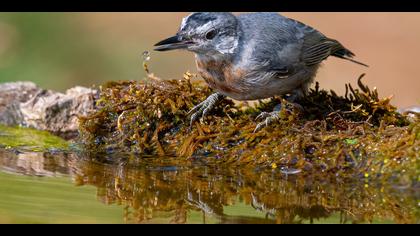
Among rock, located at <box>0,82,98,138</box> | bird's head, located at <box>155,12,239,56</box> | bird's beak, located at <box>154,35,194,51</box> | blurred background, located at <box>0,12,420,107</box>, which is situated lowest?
rock, located at <box>0,82,98,138</box>

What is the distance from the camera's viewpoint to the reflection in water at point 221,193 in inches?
213

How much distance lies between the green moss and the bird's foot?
5.63 feet

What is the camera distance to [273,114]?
7.06 m

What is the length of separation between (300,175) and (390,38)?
32.0ft

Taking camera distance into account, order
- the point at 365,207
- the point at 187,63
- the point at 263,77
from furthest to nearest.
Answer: the point at 187,63 < the point at 263,77 < the point at 365,207

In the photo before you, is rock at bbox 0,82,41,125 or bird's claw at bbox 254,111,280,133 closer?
bird's claw at bbox 254,111,280,133

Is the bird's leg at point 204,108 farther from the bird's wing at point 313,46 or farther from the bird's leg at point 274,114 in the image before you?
the bird's wing at point 313,46

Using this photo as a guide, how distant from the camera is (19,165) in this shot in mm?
6754

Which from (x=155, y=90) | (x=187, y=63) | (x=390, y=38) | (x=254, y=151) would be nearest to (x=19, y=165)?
(x=155, y=90)

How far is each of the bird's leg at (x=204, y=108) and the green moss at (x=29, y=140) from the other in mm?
1173

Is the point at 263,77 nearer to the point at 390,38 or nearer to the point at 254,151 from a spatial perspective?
the point at 254,151

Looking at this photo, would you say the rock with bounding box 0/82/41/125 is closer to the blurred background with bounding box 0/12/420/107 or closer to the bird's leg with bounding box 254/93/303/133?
the bird's leg with bounding box 254/93/303/133

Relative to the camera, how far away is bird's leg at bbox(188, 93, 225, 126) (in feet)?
23.5

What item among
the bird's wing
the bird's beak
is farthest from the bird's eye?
the bird's wing
